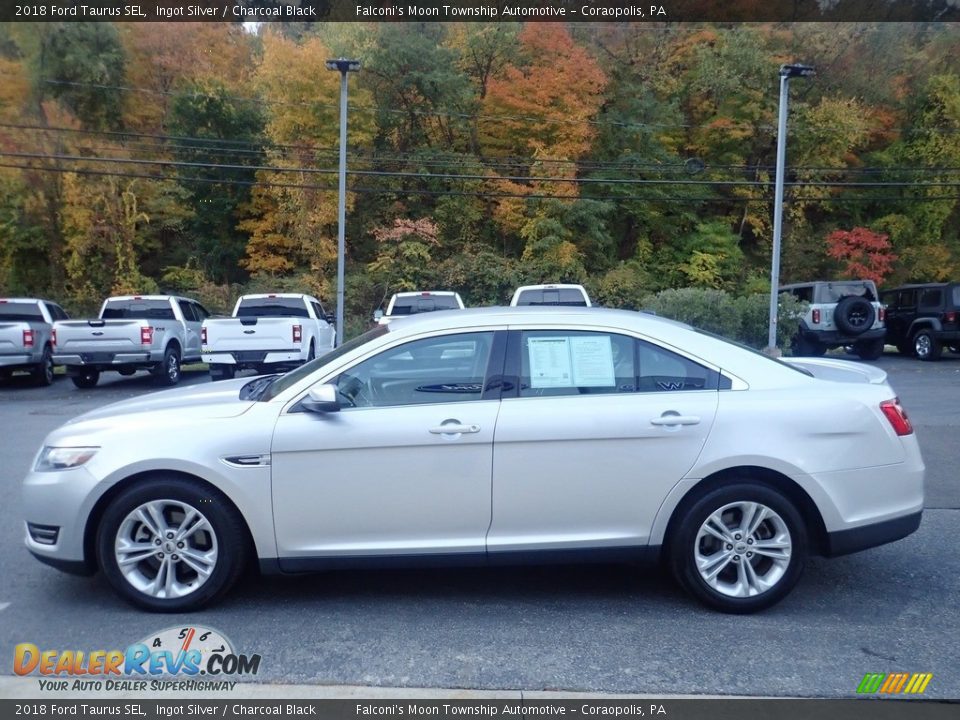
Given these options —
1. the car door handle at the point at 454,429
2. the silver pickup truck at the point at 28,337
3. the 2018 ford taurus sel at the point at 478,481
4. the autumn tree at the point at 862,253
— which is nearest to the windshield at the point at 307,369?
the 2018 ford taurus sel at the point at 478,481

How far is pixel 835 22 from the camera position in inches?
1342

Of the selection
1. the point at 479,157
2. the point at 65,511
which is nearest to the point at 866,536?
the point at 65,511

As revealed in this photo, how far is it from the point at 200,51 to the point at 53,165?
7.90 metres

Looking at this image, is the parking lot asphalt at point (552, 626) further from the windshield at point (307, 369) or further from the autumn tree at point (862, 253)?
the autumn tree at point (862, 253)

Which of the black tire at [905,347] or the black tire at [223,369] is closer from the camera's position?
the black tire at [223,369]

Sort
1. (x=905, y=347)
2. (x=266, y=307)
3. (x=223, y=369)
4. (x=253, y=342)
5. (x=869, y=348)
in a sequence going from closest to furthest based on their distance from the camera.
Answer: (x=253, y=342) → (x=223, y=369) → (x=266, y=307) → (x=869, y=348) → (x=905, y=347)

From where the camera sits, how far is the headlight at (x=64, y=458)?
4.62 meters

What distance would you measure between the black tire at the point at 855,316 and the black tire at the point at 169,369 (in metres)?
15.1

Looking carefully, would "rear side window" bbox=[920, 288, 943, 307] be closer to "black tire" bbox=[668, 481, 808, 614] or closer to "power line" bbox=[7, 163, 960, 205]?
"power line" bbox=[7, 163, 960, 205]

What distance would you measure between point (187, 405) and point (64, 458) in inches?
27.6

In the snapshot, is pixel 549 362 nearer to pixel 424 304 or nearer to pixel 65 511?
pixel 65 511

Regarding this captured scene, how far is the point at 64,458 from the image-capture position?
15.3 feet

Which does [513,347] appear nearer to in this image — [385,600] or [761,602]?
[385,600]

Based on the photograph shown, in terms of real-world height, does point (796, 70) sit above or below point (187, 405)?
above
